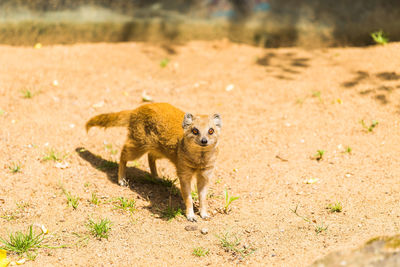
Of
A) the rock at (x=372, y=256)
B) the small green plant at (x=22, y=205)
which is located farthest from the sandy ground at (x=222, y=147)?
the rock at (x=372, y=256)

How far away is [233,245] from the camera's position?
11.8 feet

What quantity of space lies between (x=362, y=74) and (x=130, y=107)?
11.4ft

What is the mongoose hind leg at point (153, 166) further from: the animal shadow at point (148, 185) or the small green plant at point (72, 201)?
the small green plant at point (72, 201)

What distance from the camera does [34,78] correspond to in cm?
648

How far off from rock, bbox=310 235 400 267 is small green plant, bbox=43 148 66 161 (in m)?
3.31

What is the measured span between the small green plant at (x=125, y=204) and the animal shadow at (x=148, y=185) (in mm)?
183

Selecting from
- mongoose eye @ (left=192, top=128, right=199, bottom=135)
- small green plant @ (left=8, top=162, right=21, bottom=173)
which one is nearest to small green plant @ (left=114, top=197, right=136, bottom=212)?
mongoose eye @ (left=192, top=128, right=199, bottom=135)

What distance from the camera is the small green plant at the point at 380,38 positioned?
706cm

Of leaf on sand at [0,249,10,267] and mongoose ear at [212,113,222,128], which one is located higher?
mongoose ear at [212,113,222,128]

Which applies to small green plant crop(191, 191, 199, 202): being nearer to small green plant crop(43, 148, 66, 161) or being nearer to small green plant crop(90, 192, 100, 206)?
small green plant crop(90, 192, 100, 206)

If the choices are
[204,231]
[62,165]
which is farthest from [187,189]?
[62,165]

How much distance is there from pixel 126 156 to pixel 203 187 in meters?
0.98

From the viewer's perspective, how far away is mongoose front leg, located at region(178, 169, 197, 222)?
4.17 metres

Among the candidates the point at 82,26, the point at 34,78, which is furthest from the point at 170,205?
the point at 82,26
